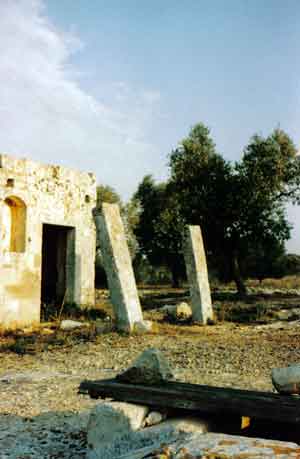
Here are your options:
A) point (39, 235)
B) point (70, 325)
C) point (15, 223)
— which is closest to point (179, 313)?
point (70, 325)

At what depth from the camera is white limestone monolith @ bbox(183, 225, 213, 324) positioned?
14.1 m

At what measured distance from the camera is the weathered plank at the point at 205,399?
11.5ft

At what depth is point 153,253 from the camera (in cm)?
3625

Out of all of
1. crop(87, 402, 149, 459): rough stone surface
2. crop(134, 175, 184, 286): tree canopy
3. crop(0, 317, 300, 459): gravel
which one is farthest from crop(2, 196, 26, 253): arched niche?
crop(134, 175, 184, 286): tree canopy

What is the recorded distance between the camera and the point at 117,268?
11.6 meters

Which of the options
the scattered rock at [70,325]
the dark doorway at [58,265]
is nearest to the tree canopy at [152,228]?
the dark doorway at [58,265]

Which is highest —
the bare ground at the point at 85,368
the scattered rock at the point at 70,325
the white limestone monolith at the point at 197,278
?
the white limestone monolith at the point at 197,278

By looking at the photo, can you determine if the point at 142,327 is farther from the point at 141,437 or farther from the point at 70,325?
the point at 141,437

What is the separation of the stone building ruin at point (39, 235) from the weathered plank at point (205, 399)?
856 cm

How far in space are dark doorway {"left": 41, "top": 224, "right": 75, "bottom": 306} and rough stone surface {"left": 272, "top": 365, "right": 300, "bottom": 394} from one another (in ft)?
34.1

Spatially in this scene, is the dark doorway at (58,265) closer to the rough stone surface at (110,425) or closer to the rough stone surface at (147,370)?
the rough stone surface at (147,370)

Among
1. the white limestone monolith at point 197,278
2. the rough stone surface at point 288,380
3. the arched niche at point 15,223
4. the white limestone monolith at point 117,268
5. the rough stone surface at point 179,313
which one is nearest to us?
A: the rough stone surface at point 288,380

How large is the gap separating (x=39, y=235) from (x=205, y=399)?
32.8 ft

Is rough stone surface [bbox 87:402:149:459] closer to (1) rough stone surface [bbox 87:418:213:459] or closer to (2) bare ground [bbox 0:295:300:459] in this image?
(1) rough stone surface [bbox 87:418:213:459]
